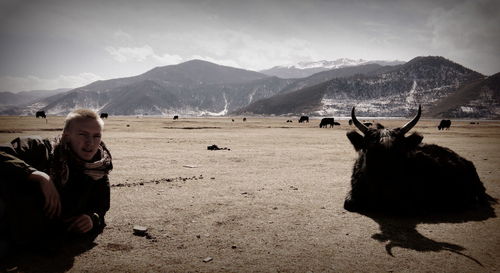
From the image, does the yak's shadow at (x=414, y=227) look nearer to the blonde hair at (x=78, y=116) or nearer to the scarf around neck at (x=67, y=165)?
the scarf around neck at (x=67, y=165)

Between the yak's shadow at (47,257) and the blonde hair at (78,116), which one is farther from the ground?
the blonde hair at (78,116)

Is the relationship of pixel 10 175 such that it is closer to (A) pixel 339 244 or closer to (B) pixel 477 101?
(A) pixel 339 244

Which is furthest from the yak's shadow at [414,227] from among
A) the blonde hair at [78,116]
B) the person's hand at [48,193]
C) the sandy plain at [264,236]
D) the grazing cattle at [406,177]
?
the blonde hair at [78,116]

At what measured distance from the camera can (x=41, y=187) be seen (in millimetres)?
3357

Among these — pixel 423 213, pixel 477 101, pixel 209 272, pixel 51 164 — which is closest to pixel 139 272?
pixel 209 272

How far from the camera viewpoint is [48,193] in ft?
11.1

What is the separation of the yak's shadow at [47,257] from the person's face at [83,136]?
1176 mm

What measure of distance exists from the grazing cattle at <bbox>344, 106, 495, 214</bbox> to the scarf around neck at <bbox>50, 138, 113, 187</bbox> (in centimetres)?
432

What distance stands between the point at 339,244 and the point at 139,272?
271 cm

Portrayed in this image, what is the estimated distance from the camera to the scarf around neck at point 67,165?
3666 millimetres

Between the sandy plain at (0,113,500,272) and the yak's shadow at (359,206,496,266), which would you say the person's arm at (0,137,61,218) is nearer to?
the sandy plain at (0,113,500,272)

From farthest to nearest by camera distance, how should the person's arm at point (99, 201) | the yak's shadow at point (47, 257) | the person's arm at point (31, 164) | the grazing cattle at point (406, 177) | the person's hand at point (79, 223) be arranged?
1. the grazing cattle at point (406, 177)
2. the person's arm at point (99, 201)
3. the person's hand at point (79, 223)
4. the yak's shadow at point (47, 257)
5. the person's arm at point (31, 164)

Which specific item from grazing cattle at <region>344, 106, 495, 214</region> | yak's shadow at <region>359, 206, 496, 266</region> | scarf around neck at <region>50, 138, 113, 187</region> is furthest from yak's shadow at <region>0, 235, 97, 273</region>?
grazing cattle at <region>344, 106, 495, 214</region>

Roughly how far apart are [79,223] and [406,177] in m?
5.63
